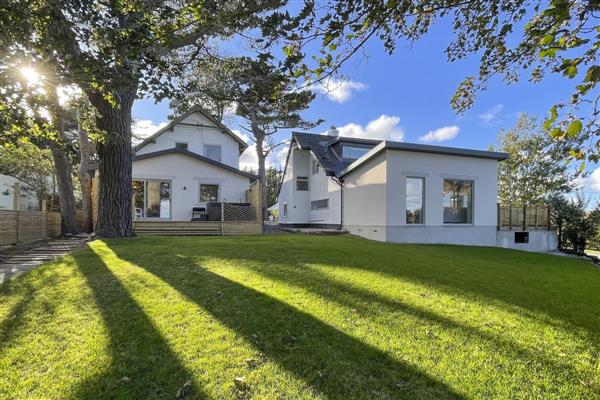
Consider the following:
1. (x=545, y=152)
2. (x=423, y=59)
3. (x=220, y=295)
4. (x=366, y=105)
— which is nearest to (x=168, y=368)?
(x=220, y=295)

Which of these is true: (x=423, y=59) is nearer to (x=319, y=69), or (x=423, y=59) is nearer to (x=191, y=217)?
(x=319, y=69)

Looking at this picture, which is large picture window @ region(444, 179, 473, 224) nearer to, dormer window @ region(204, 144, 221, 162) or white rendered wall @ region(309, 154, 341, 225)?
white rendered wall @ region(309, 154, 341, 225)

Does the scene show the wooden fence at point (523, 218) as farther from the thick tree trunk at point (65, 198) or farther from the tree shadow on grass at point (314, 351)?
the thick tree trunk at point (65, 198)

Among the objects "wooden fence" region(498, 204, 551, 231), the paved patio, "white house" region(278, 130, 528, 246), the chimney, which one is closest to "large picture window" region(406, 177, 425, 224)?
"white house" region(278, 130, 528, 246)

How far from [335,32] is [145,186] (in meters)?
15.2

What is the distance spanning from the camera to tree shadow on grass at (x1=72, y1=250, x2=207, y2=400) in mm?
2318

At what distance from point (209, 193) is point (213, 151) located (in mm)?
4229

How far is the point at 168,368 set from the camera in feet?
8.57

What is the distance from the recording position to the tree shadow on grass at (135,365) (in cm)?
232

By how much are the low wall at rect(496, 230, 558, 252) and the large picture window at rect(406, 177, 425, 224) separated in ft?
14.3

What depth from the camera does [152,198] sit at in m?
16.1

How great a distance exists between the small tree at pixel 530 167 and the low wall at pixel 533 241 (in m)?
7.59

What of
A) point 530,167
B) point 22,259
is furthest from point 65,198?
point 530,167

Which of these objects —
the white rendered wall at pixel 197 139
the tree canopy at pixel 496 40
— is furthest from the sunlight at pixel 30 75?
the white rendered wall at pixel 197 139
